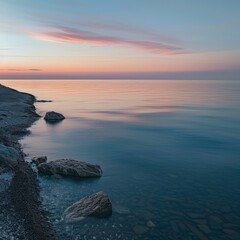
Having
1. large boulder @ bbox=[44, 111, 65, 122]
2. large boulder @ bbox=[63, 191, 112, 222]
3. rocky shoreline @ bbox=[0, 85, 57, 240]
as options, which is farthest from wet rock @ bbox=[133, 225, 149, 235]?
large boulder @ bbox=[44, 111, 65, 122]

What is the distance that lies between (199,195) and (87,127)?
34.1 metres

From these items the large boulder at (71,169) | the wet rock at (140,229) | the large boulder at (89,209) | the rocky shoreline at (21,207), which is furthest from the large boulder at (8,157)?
the wet rock at (140,229)

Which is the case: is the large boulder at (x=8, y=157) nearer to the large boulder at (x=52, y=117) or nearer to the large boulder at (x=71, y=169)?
the large boulder at (x=71, y=169)

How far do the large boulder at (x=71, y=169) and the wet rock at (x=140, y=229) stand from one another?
8.86m

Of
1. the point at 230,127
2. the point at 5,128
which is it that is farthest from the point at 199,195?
the point at 230,127

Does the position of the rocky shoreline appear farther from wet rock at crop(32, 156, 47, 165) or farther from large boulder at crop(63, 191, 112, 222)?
large boulder at crop(63, 191, 112, 222)

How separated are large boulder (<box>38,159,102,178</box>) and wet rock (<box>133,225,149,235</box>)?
8.86 meters

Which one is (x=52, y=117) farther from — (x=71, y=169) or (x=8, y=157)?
(x=71, y=169)

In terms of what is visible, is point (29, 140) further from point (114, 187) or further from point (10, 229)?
point (10, 229)

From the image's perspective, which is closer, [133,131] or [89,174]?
[89,174]

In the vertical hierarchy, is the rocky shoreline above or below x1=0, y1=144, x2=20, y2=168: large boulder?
below

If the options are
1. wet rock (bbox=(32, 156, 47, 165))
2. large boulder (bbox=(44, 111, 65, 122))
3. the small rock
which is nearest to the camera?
the small rock

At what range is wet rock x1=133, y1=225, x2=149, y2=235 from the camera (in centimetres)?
1652

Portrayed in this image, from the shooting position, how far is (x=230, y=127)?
180 feet
